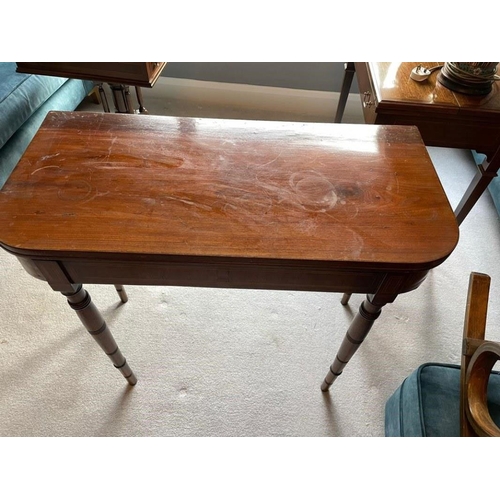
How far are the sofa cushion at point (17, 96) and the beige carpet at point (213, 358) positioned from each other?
1.90ft

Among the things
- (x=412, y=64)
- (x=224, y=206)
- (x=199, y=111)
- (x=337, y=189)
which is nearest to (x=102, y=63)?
(x=224, y=206)

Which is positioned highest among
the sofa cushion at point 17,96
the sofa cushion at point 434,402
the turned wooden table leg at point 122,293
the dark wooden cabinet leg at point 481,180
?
the sofa cushion at point 17,96

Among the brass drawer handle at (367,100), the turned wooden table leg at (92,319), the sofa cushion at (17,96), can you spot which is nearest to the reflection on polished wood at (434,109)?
the brass drawer handle at (367,100)

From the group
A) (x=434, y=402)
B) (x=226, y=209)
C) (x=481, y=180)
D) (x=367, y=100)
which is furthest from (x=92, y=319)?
(x=481, y=180)

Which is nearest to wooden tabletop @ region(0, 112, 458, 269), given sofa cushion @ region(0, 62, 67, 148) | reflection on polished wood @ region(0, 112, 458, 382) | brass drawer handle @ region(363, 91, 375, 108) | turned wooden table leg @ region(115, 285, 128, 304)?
reflection on polished wood @ region(0, 112, 458, 382)

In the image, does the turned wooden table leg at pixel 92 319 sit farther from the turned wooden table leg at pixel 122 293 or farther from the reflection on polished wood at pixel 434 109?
the reflection on polished wood at pixel 434 109

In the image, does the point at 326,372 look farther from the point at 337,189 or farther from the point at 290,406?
the point at 337,189

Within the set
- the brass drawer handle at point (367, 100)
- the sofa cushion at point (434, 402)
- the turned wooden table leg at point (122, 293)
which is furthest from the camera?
the turned wooden table leg at point (122, 293)

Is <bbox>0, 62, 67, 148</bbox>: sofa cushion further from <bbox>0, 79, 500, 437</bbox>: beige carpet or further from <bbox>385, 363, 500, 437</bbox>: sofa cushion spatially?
<bbox>385, 363, 500, 437</bbox>: sofa cushion

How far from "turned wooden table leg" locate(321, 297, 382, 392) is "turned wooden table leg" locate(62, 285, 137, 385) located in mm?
660

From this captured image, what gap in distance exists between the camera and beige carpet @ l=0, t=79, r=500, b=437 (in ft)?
3.90

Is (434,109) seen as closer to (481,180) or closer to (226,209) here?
(481,180)

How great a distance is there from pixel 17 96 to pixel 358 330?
168cm

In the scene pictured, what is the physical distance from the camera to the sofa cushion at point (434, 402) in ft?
2.73
